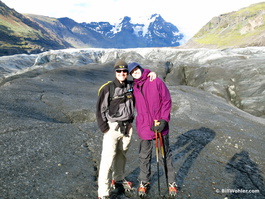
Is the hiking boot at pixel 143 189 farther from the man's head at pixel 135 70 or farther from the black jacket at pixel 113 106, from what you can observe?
the man's head at pixel 135 70

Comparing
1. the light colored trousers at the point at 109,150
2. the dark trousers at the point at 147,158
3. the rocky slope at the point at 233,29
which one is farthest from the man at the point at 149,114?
the rocky slope at the point at 233,29

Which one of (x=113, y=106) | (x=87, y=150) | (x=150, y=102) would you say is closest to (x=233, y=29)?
(x=87, y=150)

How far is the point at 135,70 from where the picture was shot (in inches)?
170

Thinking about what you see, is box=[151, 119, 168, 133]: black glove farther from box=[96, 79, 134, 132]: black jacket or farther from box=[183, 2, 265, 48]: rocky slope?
box=[183, 2, 265, 48]: rocky slope

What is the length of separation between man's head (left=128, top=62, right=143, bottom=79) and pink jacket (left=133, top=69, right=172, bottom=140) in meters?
0.09

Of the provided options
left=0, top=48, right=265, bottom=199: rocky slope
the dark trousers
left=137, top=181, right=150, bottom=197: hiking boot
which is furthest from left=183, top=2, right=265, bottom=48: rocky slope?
left=137, top=181, right=150, bottom=197: hiking boot

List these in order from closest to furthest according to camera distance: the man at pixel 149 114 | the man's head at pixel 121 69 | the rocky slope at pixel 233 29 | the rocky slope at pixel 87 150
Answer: the man's head at pixel 121 69
the man at pixel 149 114
the rocky slope at pixel 87 150
the rocky slope at pixel 233 29

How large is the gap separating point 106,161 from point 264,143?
801 centimetres

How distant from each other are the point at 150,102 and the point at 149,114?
0.30 meters

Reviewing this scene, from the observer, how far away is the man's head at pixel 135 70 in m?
4.23

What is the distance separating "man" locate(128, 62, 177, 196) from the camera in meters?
4.37

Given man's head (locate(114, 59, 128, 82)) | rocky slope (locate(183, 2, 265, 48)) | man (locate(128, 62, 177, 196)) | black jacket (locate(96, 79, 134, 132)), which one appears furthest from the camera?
rocky slope (locate(183, 2, 265, 48))

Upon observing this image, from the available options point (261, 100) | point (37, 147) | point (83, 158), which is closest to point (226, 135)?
point (83, 158)

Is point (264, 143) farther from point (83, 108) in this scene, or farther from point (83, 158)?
point (83, 108)
